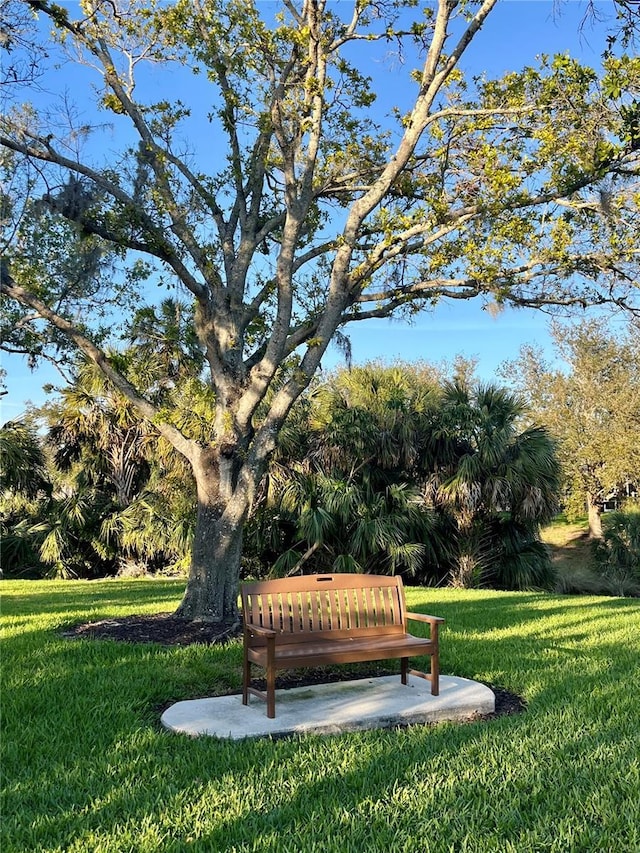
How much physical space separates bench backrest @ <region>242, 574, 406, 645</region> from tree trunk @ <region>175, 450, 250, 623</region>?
2.28 m

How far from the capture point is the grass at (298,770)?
3361 millimetres

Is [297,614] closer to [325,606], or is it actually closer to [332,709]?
[325,606]

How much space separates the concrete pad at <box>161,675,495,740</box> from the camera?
16.6 feet

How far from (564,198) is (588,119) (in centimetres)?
100

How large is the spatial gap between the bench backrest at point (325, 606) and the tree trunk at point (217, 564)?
2.28 m

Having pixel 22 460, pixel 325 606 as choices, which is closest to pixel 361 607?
pixel 325 606

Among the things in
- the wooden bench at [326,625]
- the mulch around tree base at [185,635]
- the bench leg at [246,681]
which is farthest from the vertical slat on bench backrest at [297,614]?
the mulch around tree base at [185,635]

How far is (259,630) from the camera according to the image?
5.44 m

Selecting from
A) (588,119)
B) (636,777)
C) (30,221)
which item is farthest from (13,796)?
(588,119)

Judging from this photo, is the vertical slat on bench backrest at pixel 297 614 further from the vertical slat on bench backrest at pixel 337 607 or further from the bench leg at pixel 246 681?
the bench leg at pixel 246 681

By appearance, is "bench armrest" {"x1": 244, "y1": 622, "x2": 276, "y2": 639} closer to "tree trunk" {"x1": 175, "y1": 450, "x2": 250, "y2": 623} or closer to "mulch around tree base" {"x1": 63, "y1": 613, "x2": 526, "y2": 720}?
"mulch around tree base" {"x1": 63, "y1": 613, "x2": 526, "y2": 720}

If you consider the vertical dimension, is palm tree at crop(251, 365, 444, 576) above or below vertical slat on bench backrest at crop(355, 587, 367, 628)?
above

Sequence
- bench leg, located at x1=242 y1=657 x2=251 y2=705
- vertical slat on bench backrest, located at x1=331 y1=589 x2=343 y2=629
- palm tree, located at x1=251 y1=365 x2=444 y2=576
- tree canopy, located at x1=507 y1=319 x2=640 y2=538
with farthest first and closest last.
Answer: tree canopy, located at x1=507 y1=319 x2=640 y2=538, palm tree, located at x1=251 y1=365 x2=444 y2=576, vertical slat on bench backrest, located at x1=331 y1=589 x2=343 y2=629, bench leg, located at x1=242 y1=657 x2=251 y2=705

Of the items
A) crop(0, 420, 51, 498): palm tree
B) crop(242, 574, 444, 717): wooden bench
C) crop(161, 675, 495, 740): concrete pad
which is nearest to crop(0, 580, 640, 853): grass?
crop(161, 675, 495, 740): concrete pad
